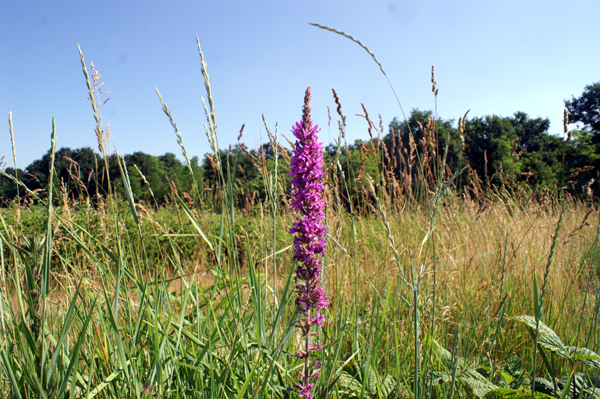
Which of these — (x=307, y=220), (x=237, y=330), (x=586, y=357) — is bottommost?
(x=586, y=357)

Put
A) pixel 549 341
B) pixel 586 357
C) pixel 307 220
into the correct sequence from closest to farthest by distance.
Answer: pixel 307 220 < pixel 586 357 < pixel 549 341

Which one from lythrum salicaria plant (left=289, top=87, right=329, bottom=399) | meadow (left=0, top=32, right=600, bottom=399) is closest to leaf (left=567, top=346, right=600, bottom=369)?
meadow (left=0, top=32, right=600, bottom=399)

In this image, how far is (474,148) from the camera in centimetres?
3716

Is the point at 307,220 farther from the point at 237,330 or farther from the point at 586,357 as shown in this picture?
the point at 586,357

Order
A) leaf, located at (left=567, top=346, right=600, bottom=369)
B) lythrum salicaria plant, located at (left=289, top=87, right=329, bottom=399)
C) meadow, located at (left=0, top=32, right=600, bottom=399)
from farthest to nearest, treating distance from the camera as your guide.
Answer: leaf, located at (left=567, top=346, right=600, bottom=369) → lythrum salicaria plant, located at (left=289, top=87, right=329, bottom=399) → meadow, located at (left=0, top=32, right=600, bottom=399)

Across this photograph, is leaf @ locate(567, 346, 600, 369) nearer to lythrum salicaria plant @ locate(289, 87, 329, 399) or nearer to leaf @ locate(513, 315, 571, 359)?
leaf @ locate(513, 315, 571, 359)

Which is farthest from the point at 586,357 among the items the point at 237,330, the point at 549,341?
the point at 237,330

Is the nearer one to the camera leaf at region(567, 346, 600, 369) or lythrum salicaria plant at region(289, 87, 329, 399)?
lythrum salicaria plant at region(289, 87, 329, 399)

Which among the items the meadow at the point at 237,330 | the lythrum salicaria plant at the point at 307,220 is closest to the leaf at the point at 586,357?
the meadow at the point at 237,330

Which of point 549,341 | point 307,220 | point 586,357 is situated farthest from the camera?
point 549,341

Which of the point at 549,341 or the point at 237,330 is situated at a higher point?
the point at 237,330

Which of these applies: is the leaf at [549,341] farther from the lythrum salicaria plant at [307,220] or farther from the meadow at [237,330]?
the lythrum salicaria plant at [307,220]

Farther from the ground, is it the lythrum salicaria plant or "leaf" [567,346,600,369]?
the lythrum salicaria plant

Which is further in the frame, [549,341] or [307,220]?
[549,341]
